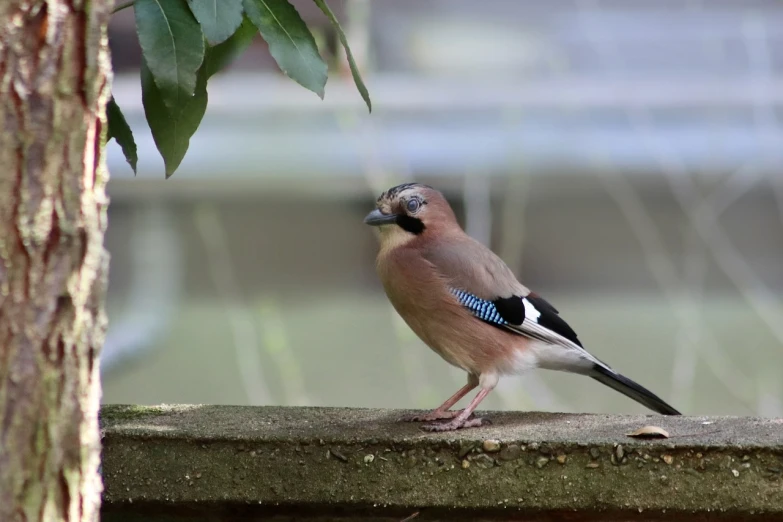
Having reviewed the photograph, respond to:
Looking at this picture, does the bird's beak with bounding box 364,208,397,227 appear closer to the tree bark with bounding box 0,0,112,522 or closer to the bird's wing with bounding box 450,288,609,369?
the bird's wing with bounding box 450,288,609,369

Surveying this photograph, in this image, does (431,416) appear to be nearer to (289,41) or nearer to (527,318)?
(527,318)

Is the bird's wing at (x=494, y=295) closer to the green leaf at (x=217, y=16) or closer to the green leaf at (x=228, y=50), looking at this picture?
the green leaf at (x=228, y=50)

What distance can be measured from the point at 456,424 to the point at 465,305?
1.61 ft

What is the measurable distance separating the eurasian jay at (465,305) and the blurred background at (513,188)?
6.52ft

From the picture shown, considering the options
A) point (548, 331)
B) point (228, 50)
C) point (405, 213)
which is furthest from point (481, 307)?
point (228, 50)

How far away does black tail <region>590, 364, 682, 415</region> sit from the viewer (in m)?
3.03

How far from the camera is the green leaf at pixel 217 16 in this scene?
6.72 feet

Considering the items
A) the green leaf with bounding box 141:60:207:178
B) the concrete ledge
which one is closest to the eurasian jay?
the concrete ledge

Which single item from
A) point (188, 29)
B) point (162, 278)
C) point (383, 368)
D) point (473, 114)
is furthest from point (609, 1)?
point (188, 29)

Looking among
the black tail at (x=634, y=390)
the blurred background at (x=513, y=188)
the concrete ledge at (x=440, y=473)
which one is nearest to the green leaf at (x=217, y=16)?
the concrete ledge at (x=440, y=473)

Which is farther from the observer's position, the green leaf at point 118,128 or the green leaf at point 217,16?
the green leaf at point 118,128

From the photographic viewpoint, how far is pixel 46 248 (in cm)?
150

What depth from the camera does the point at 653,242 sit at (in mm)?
5230

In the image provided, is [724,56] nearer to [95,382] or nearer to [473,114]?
[473,114]
